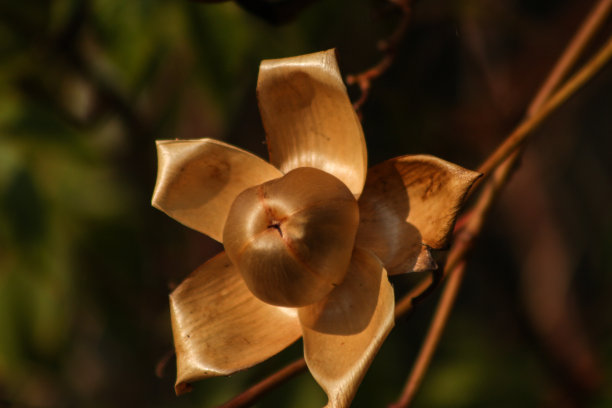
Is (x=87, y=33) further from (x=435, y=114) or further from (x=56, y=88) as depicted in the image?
(x=435, y=114)

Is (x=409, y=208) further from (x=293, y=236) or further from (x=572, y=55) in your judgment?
(x=572, y=55)

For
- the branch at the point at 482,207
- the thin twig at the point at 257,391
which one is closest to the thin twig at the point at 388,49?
the branch at the point at 482,207

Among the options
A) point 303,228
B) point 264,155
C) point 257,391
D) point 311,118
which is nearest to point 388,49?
point 311,118

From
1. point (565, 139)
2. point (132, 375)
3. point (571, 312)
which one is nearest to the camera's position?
point (571, 312)

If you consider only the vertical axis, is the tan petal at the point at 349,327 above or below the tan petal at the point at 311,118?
below

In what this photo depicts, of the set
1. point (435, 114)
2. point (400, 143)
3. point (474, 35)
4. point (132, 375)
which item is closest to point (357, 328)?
point (400, 143)

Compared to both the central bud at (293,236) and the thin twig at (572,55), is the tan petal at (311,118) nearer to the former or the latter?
the central bud at (293,236)
